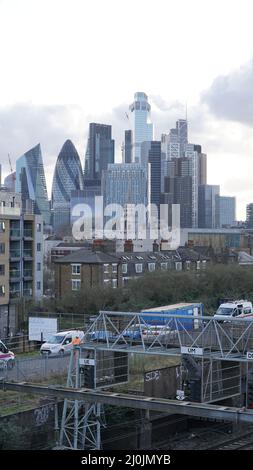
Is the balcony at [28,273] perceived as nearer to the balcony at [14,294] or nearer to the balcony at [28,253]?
the balcony at [28,253]

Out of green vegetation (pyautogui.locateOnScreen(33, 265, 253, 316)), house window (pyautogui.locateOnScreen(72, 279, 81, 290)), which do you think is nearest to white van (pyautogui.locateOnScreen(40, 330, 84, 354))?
green vegetation (pyautogui.locateOnScreen(33, 265, 253, 316))

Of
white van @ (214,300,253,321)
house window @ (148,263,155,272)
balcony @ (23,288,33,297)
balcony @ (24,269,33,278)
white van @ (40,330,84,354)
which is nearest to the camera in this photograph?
white van @ (40,330,84,354)

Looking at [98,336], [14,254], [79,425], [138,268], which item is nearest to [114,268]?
[138,268]

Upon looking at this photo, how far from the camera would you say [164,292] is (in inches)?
1667

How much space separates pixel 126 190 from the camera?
160m

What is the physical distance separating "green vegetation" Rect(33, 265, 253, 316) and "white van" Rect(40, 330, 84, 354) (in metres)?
7.92

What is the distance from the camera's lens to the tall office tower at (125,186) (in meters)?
158

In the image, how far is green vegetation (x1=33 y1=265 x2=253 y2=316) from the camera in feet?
126

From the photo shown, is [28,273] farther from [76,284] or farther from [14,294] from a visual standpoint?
[76,284]

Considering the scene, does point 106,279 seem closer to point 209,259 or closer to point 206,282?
point 206,282

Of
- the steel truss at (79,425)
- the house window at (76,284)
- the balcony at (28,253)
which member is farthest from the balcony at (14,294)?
the steel truss at (79,425)

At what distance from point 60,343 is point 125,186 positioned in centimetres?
A: 13398

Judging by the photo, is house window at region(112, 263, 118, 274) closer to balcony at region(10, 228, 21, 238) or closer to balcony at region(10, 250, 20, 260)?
balcony at region(10, 250, 20, 260)

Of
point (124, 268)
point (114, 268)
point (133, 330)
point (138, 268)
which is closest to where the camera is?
point (133, 330)
